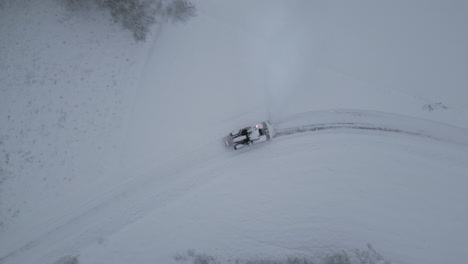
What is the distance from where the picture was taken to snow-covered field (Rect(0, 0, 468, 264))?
597 inches

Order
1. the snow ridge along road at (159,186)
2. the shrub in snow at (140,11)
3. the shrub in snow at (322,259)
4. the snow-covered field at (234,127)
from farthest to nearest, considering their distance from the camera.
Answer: the shrub in snow at (140,11), the snow-covered field at (234,127), the snow ridge along road at (159,186), the shrub in snow at (322,259)

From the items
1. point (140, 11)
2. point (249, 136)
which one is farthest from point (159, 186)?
point (140, 11)

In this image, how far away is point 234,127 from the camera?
16.6 m

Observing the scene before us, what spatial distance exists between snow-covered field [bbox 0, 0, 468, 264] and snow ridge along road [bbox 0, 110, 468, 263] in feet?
0.26

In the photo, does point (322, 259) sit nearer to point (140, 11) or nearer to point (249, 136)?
point (249, 136)

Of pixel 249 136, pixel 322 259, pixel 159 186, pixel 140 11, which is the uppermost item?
pixel 140 11

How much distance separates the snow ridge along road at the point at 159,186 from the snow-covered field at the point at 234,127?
79 millimetres

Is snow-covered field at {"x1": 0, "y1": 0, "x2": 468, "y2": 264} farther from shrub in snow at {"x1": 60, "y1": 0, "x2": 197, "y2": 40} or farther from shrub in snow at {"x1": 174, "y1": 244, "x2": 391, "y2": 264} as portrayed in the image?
shrub in snow at {"x1": 60, "y1": 0, "x2": 197, "y2": 40}

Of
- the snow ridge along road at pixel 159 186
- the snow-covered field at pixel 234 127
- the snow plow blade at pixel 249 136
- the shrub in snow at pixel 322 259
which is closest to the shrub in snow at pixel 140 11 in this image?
the snow-covered field at pixel 234 127

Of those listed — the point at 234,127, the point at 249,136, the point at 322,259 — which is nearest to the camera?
the point at 322,259

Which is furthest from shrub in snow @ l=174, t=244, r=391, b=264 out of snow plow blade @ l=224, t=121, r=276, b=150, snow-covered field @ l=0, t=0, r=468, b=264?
snow plow blade @ l=224, t=121, r=276, b=150

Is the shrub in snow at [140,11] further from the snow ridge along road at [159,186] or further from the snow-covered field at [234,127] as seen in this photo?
the snow ridge along road at [159,186]

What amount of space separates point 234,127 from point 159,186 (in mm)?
5817

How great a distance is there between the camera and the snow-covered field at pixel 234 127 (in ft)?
49.8
